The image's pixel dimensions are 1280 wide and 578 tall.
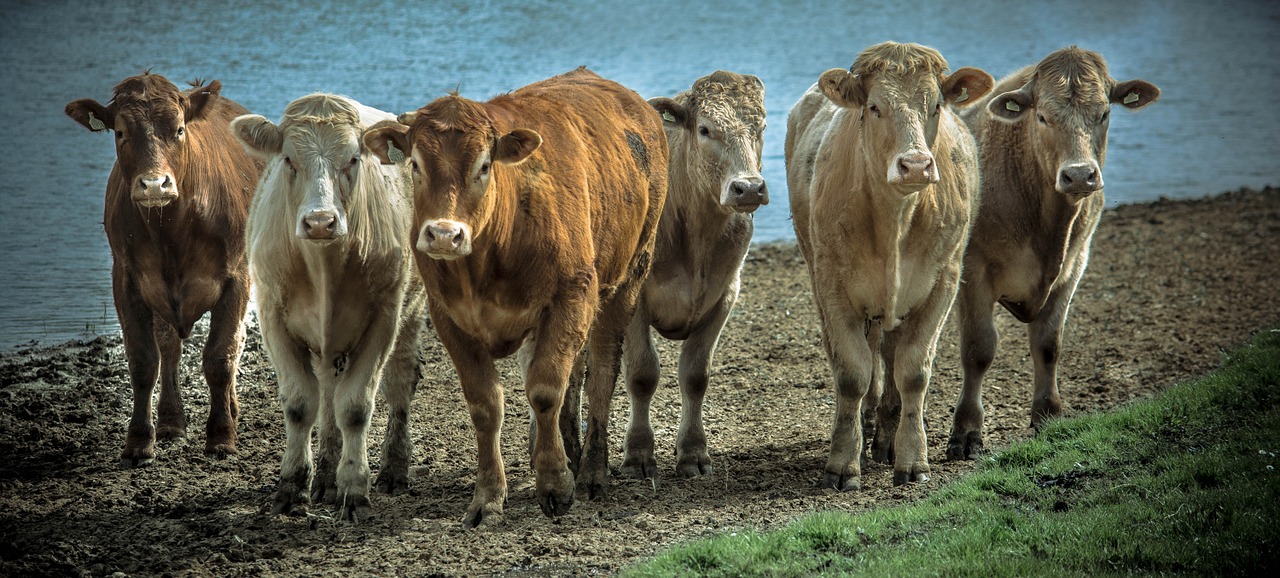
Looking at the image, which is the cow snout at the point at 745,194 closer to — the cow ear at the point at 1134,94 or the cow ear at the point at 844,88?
the cow ear at the point at 844,88

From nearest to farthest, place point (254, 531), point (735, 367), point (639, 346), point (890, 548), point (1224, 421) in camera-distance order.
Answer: point (890, 548) < point (254, 531) < point (1224, 421) < point (639, 346) < point (735, 367)

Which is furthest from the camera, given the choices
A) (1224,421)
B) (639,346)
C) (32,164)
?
(32,164)

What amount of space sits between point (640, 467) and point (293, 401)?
201 centimetres

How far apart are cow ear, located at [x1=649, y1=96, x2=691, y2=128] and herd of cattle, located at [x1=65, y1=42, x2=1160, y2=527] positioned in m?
0.03

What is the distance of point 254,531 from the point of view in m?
6.41

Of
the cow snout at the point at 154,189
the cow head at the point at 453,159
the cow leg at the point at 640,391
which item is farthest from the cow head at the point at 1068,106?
the cow snout at the point at 154,189

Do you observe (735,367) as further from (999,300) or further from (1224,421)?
(1224,421)

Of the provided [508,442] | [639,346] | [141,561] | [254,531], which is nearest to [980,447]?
[639,346]

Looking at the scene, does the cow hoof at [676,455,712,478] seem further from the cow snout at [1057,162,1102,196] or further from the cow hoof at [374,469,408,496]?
the cow snout at [1057,162,1102,196]

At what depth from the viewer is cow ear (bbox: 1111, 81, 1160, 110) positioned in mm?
8148

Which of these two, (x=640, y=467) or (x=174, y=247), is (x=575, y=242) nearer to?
(x=640, y=467)

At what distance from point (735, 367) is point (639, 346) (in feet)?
7.80

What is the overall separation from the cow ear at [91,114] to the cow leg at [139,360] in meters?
0.87

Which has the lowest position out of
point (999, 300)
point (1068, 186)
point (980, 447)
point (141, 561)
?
point (141, 561)
